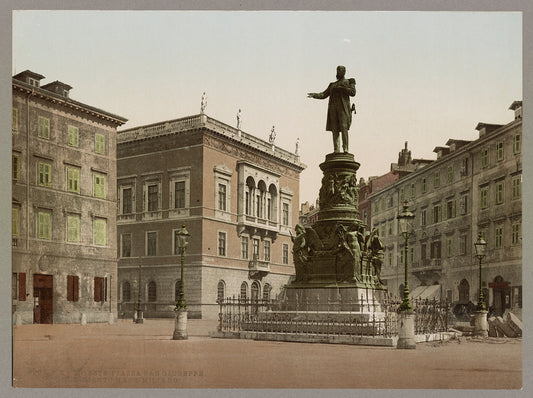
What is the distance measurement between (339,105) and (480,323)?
6.92m

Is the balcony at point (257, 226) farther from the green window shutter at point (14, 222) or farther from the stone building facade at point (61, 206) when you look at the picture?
the green window shutter at point (14, 222)

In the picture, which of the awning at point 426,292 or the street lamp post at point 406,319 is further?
the awning at point 426,292

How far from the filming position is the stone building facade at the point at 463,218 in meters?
21.5

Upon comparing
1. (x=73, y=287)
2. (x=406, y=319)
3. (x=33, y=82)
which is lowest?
(x=406, y=319)

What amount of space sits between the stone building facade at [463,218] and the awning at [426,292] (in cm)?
3

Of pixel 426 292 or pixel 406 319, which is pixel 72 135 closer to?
pixel 406 319

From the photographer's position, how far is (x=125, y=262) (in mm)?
23922

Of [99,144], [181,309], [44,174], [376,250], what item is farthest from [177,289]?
[376,250]

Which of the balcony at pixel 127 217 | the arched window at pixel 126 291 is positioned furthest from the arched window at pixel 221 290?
the balcony at pixel 127 217

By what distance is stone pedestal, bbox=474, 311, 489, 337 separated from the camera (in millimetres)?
22742

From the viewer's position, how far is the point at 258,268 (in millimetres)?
24719

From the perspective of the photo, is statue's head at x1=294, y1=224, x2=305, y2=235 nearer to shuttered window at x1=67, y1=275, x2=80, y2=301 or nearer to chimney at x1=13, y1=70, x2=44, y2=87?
shuttered window at x1=67, y1=275, x2=80, y2=301

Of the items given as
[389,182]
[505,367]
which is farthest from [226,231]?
[505,367]

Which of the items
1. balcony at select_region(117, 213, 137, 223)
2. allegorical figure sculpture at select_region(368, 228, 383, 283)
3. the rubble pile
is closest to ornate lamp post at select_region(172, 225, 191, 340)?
balcony at select_region(117, 213, 137, 223)
